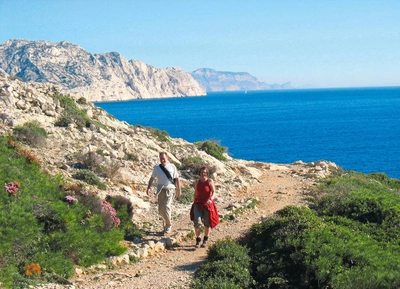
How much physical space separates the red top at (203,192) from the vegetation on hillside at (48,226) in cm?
223

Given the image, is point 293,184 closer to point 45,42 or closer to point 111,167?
point 111,167

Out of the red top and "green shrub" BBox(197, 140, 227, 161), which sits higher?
the red top

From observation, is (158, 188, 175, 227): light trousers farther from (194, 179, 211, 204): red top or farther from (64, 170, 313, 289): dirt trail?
(194, 179, 211, 204): red top

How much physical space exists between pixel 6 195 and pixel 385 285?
8.57 metres

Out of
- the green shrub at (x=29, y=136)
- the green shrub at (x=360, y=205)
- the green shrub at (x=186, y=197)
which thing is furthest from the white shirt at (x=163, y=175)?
the green shrub at (x=29, y=136)

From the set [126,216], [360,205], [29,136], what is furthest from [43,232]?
[360,205]

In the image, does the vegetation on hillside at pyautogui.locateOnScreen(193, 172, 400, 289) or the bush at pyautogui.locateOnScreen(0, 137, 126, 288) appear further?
the bush at pyautogui.locateOnScreen(0, 137, 126, 288)

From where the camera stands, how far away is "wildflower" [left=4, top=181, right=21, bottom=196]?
10859mm

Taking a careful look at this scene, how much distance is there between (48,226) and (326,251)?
6273mm

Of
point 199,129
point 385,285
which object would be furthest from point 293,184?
point 199,129

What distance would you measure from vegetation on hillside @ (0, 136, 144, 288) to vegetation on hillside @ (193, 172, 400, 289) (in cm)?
274

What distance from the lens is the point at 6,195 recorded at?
1070cm

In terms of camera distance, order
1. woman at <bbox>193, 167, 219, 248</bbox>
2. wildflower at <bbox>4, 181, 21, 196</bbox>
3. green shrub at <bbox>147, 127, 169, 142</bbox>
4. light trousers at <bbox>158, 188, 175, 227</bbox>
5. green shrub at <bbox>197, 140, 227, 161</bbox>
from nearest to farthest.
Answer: wildflower at <bbox>4, 181, 21, 196</bbox>, woman at <bbox>193, 167, 219, 248</bbox>, light trousers at <bbox>158, 188, 175, 227</bbox>, green shrub at <bbox>197, 140, 227, 161</bbox>, green shrub at <bbox>147, 127, 169, 142</bbox>

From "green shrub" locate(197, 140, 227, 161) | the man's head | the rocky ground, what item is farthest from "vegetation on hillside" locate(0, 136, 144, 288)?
"green shrub" locate(197, 140, 227, 161)
